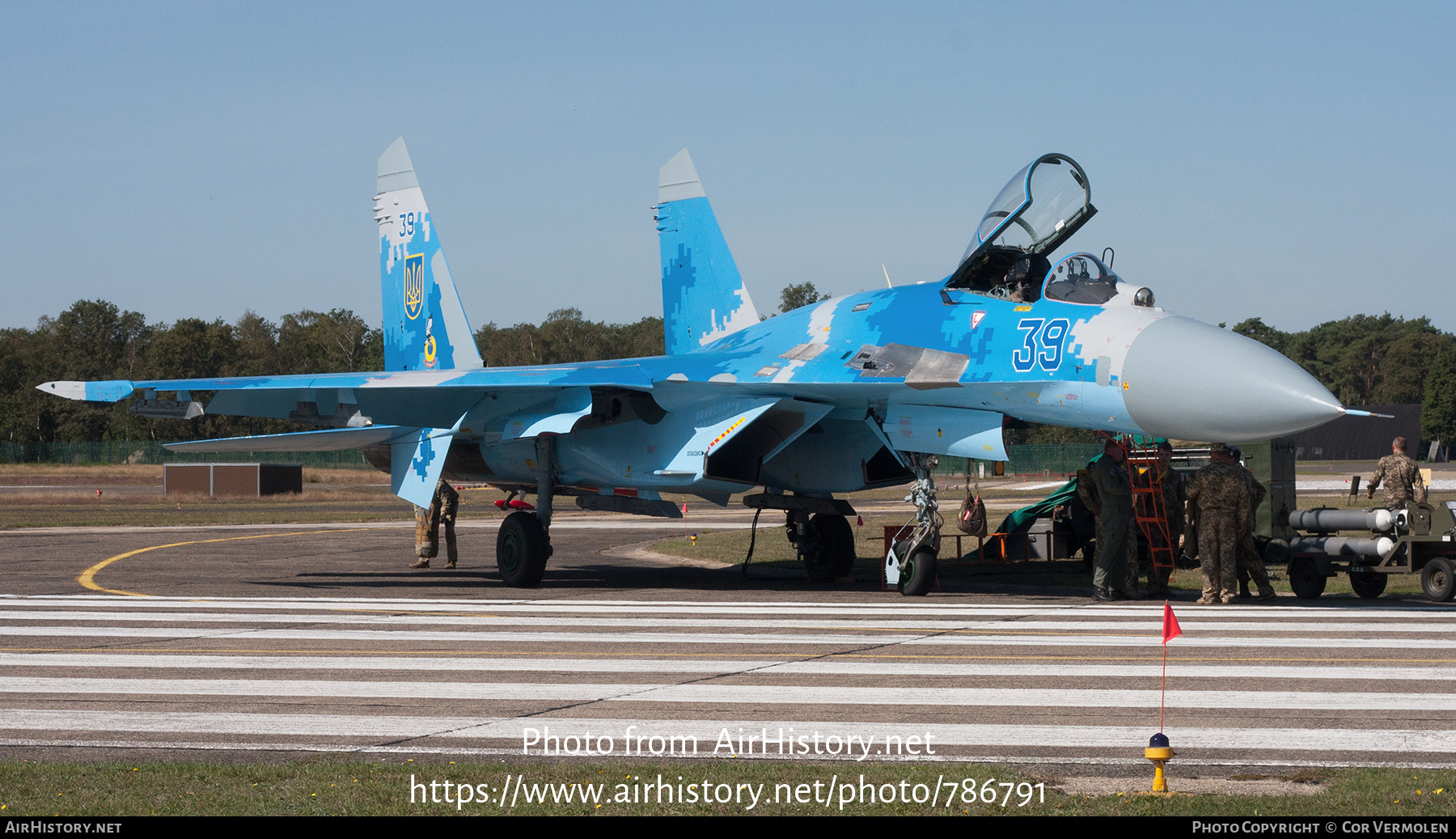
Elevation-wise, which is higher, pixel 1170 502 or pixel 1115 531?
pixel 1170 502

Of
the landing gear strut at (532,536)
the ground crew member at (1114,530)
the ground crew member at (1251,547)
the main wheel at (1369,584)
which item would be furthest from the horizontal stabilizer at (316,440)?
the main wheel at (1369,584)

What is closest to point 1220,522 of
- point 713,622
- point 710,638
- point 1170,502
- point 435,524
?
point 1170,502

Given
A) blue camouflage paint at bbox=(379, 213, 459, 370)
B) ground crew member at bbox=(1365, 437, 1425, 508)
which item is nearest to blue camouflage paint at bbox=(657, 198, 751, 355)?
blue camouflage paint at bbox=(379, 213, 459, 370)

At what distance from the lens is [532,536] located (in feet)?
51.5

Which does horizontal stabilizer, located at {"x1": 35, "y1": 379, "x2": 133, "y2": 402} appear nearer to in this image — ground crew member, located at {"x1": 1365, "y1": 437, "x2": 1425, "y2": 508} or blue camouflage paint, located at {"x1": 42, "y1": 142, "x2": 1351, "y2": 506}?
blue camouflage paint, located at {"x1": 42, "y1": 142, "x2": 1351, "y2": 506}

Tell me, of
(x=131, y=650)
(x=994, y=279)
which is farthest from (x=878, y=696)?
(x=994, y=279)

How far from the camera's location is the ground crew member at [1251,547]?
42.6ft

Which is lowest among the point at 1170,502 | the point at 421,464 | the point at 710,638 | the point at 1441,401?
the point at 710,638

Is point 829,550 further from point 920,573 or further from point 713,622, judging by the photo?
point 713,622

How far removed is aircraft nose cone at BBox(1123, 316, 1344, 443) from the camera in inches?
412

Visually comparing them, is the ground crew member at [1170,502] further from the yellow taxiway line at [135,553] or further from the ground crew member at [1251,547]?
the yellow taxiway line at [135,553]

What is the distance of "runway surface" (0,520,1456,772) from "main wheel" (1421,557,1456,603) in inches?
6.8

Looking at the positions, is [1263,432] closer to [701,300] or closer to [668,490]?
[668,490]

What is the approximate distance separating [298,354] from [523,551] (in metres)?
95.7
